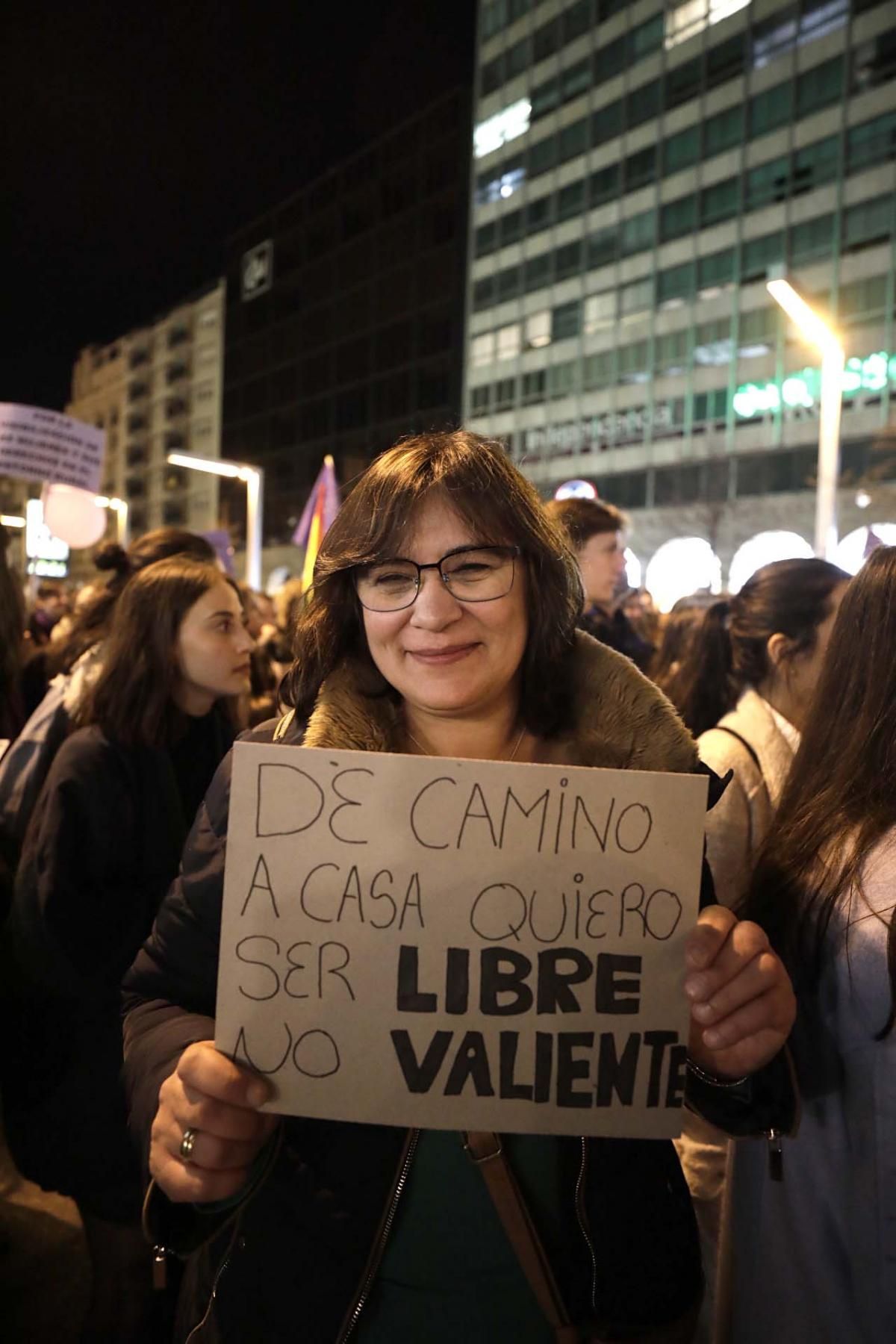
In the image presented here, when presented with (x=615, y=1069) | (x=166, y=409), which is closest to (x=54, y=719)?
(x=615, y=1069)

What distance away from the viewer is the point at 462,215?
4997 cm

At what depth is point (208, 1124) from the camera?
1214 mm

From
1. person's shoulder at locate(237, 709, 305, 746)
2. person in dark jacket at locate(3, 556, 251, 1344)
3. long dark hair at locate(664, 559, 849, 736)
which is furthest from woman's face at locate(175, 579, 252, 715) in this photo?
long dark hair at locate(664, 559, 849, 736)

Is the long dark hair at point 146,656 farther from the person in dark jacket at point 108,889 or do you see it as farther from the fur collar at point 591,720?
the fur collar at point 591,720

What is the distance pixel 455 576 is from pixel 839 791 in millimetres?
759

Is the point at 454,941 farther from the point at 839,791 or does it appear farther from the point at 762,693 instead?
the point at 762,693

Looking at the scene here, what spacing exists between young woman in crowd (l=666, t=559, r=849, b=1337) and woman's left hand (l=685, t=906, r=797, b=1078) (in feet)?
2.71

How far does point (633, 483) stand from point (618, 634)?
36.8 m

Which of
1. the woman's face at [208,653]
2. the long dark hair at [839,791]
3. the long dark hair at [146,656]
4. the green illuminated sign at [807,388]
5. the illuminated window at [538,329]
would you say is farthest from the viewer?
the illuminated window at [538,329]

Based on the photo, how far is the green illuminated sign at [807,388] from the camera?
31.6 metres

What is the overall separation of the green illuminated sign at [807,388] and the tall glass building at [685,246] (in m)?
0.08

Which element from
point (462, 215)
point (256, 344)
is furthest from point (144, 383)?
point (462, 215)

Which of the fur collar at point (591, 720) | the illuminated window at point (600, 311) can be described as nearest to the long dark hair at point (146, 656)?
the fur collar at point (591, 720)

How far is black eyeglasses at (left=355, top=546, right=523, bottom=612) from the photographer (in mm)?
1477
